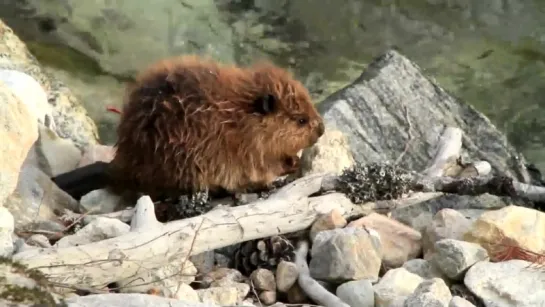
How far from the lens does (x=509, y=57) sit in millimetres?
7523

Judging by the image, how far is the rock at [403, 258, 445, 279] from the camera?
3363 millimetres

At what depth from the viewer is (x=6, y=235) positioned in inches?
112

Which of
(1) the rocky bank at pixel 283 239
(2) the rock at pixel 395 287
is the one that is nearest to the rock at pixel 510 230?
(1) the rocky bank at pixel 283 239

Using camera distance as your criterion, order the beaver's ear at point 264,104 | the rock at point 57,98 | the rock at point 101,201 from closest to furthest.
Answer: the rock at point 101,201 < the beaver's ear at point 264,104 < the rock at point 57,98

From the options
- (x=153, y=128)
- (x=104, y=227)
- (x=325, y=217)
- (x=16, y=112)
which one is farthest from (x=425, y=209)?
(x=16, y=112)

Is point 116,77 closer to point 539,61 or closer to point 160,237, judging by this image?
point 539,61

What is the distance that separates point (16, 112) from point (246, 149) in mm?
1264

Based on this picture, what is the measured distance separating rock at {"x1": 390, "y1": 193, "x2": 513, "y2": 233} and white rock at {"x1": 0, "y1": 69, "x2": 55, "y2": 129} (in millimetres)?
1937

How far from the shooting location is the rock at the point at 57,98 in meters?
4.98

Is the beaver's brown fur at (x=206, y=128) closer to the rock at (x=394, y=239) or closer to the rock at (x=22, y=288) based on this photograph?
the rock at (x=394, y=239)

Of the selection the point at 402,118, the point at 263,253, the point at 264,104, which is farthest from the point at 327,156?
the point at 402,118

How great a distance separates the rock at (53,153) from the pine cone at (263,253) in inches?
50.7

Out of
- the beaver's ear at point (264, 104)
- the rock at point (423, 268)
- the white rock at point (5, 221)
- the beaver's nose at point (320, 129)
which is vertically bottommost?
the rock at point (423, 268)

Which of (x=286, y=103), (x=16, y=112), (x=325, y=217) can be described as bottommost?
(x=325, y=217)
